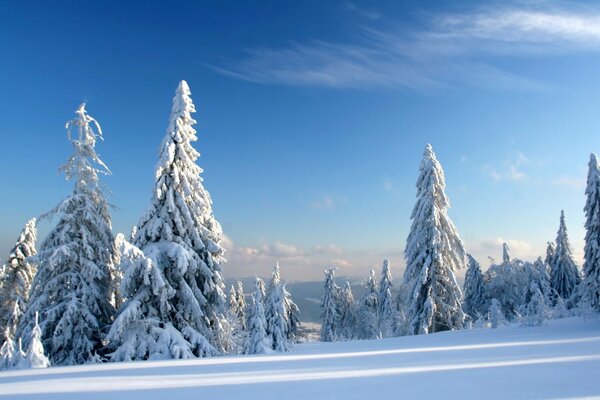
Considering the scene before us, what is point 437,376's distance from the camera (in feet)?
22.5

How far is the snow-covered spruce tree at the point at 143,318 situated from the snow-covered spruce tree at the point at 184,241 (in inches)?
8.7

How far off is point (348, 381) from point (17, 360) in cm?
1003

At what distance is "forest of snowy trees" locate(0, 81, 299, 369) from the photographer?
1616 centimetres

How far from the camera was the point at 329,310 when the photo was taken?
52.6 metres

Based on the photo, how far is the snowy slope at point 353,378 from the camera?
5.82 m

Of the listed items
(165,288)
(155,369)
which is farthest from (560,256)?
(155,369)

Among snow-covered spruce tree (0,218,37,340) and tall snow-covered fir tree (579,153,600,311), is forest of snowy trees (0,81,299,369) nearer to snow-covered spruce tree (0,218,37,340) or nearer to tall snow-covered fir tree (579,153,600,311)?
snow-covered spruce tree (0,218,37,340)

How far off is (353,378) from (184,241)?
512 inches

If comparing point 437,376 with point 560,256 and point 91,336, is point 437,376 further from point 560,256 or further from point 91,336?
point 560,256

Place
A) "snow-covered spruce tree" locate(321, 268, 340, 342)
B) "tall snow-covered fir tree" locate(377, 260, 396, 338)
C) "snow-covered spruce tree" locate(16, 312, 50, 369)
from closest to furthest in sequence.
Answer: "snow-covered spruce tree" locate(16, 312, 50, 369)
"tall snow-covered fir tree" locate(377, 260, 396, 338)
"snow-covered spruce tree" locate(321, 268, 340, 342)

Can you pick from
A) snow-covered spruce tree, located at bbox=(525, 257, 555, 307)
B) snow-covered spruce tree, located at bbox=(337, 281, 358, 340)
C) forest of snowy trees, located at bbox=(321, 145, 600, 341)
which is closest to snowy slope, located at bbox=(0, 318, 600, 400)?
forest of snowy trees, located at bbox=(321, 145, 600, 341)

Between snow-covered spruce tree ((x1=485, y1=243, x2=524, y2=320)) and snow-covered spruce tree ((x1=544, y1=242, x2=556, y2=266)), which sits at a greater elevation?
snow-covered spruce tree ((x1=544, y1=242, x2=556, y2=266))

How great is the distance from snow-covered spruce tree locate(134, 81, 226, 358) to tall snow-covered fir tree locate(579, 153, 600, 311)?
66.9 feet

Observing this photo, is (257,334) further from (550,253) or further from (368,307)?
(550,253)
